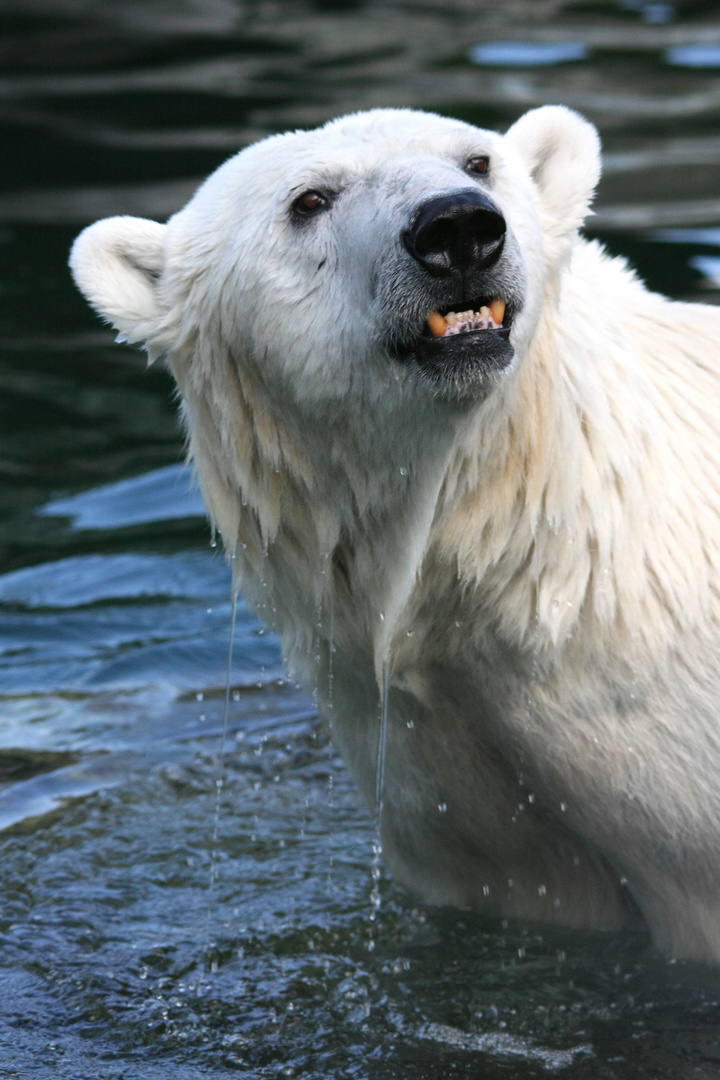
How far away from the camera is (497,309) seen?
126 inches

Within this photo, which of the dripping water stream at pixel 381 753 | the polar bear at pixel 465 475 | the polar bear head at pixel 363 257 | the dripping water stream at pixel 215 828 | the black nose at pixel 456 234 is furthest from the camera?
the dripping water stream at pixel 215 828

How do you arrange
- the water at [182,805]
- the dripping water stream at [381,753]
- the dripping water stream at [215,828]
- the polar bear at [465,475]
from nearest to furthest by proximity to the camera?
1. the polar bear at [465,475]
2. the dripping water stream at [381,753]
3. the water at [182,805]
4. the dripping water stream at [215,828]

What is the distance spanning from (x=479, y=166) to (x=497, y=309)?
0.37 metres

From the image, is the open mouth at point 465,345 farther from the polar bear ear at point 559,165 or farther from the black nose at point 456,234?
the polar bear ear at point 559,165

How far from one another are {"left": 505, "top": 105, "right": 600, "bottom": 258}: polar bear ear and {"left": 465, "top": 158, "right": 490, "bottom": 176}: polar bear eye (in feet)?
0.74

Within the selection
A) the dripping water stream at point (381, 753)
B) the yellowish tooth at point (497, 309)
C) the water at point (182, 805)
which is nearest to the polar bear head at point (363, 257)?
the yellowish tooth at point (497, 309)

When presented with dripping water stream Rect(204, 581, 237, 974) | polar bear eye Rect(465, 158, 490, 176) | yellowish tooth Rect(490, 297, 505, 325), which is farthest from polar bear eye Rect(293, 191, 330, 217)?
dripping water stream Rect(204, 581, 237, 974)

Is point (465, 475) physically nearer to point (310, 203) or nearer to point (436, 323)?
point (436, 323)

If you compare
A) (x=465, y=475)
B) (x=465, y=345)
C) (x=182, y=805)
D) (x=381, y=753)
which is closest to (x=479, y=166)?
(x=465, y=345)

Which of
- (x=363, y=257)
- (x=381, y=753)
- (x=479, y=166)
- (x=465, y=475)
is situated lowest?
(x=381, y=753)

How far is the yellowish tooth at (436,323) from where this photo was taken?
3.19 meters

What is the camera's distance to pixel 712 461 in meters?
3.70

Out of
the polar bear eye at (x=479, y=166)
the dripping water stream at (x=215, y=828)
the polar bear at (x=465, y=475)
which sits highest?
the polar bear eye at (x=479, y=166)

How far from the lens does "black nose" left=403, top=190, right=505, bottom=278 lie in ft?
9.82
